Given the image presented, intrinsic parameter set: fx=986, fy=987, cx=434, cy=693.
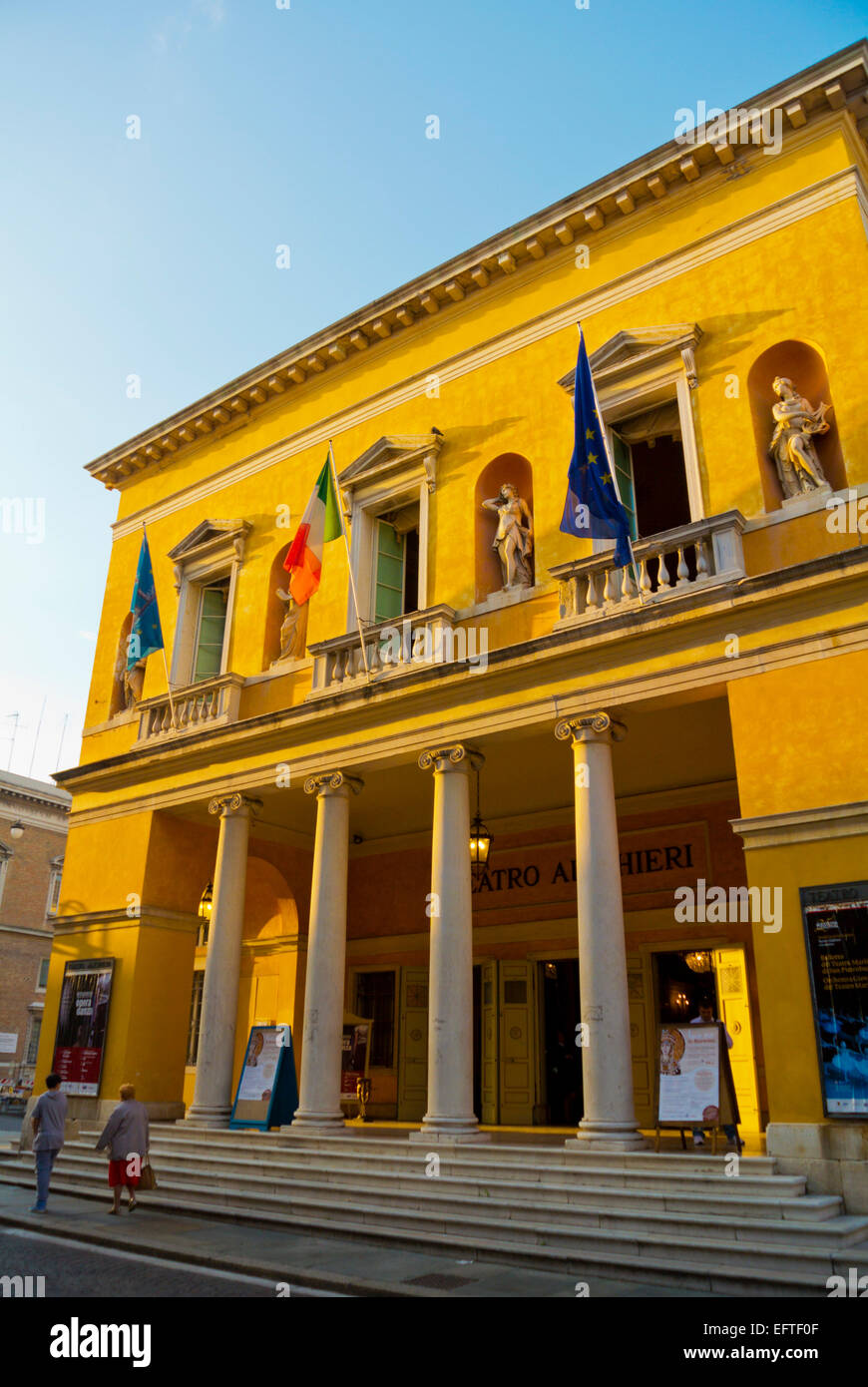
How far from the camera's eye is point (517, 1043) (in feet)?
48.8

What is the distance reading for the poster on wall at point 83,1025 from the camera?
→ 14.4 m

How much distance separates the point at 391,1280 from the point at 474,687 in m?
6.50

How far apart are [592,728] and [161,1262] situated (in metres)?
6.43

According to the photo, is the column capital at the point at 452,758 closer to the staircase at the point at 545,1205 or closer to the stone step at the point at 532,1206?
Answer: the staircase at the point at 545,1205

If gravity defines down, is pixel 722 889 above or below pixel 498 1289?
above

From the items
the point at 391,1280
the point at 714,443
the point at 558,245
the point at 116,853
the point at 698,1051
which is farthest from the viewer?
the point at 116,853

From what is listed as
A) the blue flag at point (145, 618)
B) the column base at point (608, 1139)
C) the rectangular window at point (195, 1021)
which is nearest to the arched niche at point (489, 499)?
the blue flag at point (145, 618)

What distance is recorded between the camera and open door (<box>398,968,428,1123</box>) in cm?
1594

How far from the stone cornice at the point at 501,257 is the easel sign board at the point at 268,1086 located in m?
10.3

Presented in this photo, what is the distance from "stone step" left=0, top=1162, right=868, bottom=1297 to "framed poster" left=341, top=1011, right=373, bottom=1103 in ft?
21.0

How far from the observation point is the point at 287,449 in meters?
16.2

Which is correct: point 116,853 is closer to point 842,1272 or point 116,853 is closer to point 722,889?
point 722,889

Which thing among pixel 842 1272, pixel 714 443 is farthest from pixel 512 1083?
pixel 714 443

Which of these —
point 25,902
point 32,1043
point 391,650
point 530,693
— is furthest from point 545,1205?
point 25,902
